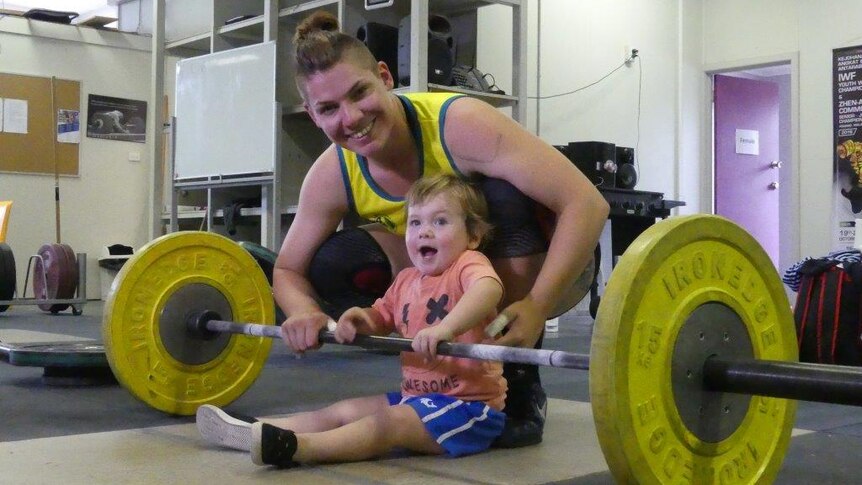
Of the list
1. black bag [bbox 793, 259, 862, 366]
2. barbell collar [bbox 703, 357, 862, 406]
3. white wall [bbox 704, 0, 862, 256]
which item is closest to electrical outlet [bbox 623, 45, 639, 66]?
white wall [bbox 704, 0, 862, 256]

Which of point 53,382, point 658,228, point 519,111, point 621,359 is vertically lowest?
point 53,382

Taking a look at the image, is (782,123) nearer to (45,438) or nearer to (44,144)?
(44,144)

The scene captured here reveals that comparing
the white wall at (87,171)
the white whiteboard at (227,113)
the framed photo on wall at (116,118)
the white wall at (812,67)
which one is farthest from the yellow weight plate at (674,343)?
the framed photo on wall at (116,118)

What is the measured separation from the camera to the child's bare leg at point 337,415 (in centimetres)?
155

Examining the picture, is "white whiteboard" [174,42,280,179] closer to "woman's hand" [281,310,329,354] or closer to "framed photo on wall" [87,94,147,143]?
"framed photo on wall" [87,94,147,143]

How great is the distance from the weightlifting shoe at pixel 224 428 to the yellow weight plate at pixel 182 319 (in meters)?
0.31

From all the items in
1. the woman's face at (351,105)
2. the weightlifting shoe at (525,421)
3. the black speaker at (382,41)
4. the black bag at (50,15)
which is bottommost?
the weightlifting shoe at (525,421)

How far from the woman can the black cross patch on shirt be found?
0.39ft

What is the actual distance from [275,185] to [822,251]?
3365 millimetres

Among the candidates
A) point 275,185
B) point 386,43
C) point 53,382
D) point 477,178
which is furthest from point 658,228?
point 275,185

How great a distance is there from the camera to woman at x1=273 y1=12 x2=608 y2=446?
151 cm

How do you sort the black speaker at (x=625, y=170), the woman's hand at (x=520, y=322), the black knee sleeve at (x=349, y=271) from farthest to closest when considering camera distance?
the black speaker at (x=625, y=170) < the black knee sleeve at (x=349, y=271) < the woman's hand at (x=520, y=322)

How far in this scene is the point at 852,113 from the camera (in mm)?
Answer: 5465

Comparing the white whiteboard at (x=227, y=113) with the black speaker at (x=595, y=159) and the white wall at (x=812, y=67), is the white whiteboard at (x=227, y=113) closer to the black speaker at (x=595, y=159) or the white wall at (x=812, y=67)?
the black speaker at (x=595, y=159)
